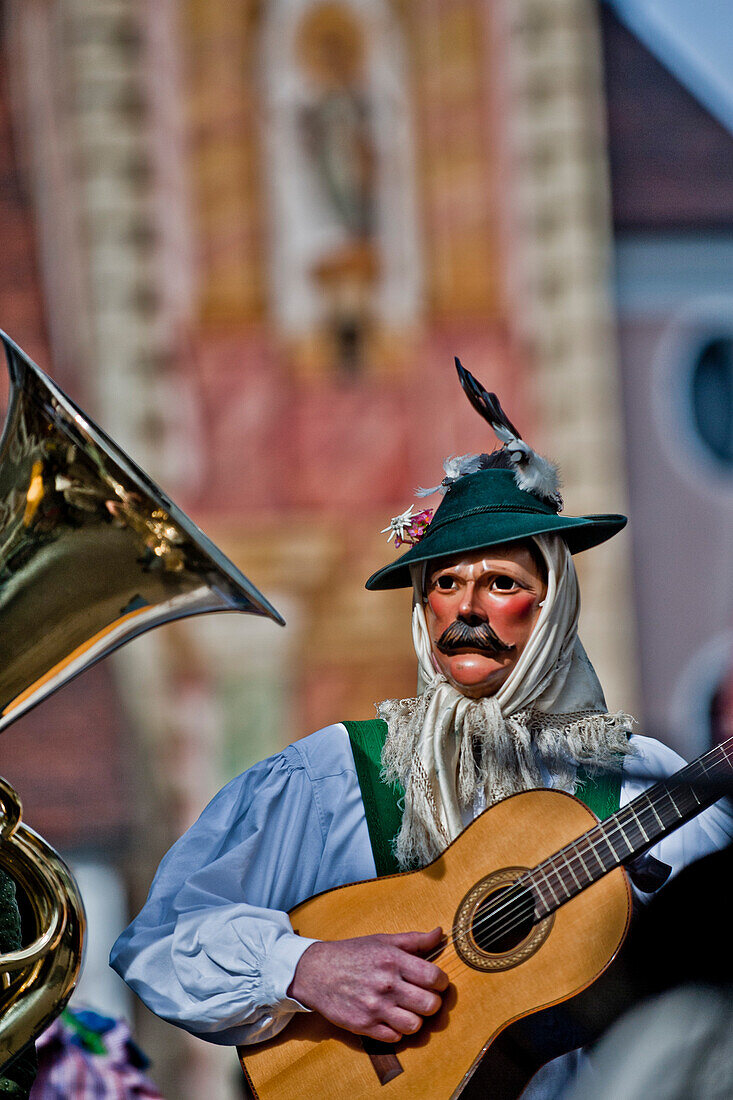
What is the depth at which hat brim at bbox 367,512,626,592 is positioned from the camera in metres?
2.27

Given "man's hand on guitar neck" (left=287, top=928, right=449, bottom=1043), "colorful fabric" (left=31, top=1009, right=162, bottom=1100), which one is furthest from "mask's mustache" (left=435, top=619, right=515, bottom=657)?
"colorful fabric" (left=31, top=1009, right=162, bottom=1100)

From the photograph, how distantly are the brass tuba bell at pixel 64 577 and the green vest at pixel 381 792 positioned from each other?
493mm

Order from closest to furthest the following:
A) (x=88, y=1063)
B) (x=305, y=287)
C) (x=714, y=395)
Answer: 1. (x=88, y=1063)
2. (x=714, y=395)
3. (x=305, y=287)

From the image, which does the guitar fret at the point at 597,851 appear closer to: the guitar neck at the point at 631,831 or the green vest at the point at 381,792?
the guitar neck at the point at 631,831

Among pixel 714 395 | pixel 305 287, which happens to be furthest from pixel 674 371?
pixel 305 287

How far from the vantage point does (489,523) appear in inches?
91.0

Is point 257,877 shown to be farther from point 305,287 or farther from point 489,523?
point 305,287

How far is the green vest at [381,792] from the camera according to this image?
7.28 ft

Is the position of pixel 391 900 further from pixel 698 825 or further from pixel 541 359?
pixel 541 359

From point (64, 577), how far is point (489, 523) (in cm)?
74

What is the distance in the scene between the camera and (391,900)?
2.19 metres

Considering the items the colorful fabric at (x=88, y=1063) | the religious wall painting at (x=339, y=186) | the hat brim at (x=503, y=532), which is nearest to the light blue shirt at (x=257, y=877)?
the hat brim at (x=503, y=532)

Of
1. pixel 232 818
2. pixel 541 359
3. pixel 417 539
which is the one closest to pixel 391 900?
pixel 232 818

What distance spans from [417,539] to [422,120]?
691 cm
